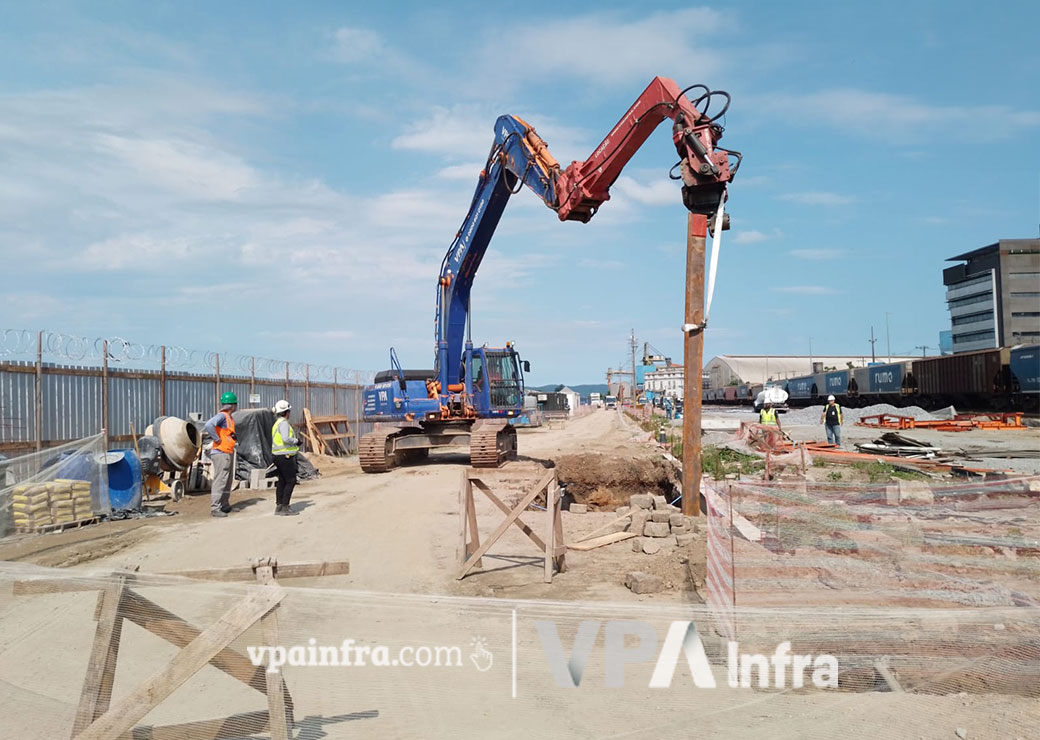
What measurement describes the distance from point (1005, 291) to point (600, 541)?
85928 mm

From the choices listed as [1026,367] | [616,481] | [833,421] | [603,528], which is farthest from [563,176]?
[1026,367]

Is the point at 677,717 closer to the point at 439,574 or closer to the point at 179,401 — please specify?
the point at 439,574

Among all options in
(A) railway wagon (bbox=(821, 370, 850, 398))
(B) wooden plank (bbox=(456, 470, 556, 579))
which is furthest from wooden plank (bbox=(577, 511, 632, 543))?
(A) railway wagon (bbox=(821, 370, 850, 398))

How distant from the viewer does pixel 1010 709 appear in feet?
14.5

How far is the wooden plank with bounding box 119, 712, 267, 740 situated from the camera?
3.83 metres

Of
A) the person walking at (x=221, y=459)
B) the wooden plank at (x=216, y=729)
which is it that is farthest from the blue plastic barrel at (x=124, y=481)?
the wooden plank at (x=216, y=729)

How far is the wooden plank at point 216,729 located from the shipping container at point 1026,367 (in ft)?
108

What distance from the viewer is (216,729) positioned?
12.6ft

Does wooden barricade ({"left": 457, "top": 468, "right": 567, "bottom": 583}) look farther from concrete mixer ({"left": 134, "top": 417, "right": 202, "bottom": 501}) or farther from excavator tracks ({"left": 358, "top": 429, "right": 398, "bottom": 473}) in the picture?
excavator tracks ({"left": 358, "top": 429, "right": 398, "bottom": 473})

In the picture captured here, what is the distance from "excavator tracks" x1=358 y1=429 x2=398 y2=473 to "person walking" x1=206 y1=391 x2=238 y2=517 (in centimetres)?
526

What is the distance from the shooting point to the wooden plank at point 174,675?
3.39 meters

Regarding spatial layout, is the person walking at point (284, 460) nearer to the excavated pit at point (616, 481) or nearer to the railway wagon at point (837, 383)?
the excavated pit at point (616, 481)

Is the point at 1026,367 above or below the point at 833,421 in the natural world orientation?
above

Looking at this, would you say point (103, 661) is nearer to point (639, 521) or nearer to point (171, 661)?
point (171, 661)
